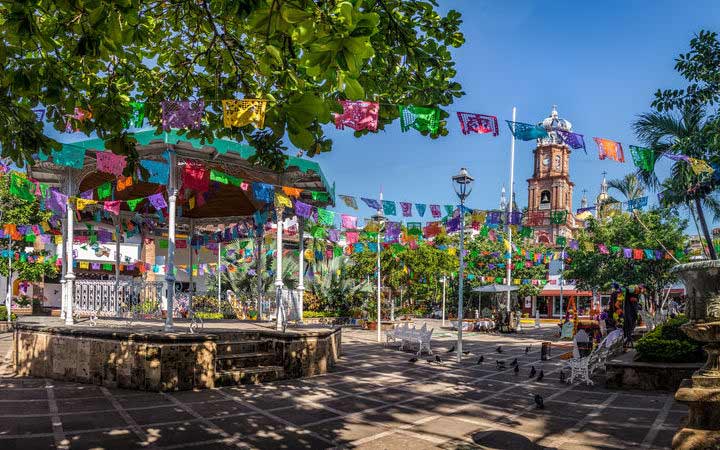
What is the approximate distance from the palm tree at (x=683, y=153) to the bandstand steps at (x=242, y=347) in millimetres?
9115

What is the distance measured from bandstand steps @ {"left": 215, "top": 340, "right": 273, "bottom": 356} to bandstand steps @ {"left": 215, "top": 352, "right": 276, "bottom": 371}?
184mm

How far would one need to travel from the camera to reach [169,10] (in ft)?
16.5

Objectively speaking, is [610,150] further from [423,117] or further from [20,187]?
[20,187]

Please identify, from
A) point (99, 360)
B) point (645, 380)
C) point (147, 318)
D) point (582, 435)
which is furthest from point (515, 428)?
point (147, 318)

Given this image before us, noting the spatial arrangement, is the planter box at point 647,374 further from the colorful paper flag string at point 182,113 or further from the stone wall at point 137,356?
the colorful paper flag string at point 182,113

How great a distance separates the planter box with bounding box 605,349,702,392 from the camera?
935 cm

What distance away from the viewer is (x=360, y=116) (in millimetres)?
6859

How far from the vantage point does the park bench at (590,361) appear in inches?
413

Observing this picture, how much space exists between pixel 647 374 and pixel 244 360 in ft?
26.1

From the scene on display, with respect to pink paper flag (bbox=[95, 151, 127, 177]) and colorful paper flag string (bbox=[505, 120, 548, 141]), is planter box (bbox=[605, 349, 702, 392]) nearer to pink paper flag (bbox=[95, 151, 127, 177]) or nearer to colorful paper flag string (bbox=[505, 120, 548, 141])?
colorful paper flag string (bbox=[505, 120, 548, 141])

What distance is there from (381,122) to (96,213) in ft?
47.1

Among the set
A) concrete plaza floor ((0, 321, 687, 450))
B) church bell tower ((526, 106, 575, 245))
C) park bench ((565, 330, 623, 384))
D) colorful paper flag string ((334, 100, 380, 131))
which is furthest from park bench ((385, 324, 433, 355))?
church bell tower ((526, 106, 575, 245))

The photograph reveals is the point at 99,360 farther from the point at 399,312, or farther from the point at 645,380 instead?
the point at 399,312

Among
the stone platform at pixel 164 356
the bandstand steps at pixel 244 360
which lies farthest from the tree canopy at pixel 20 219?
the bandstand steps at pixel 244 360
